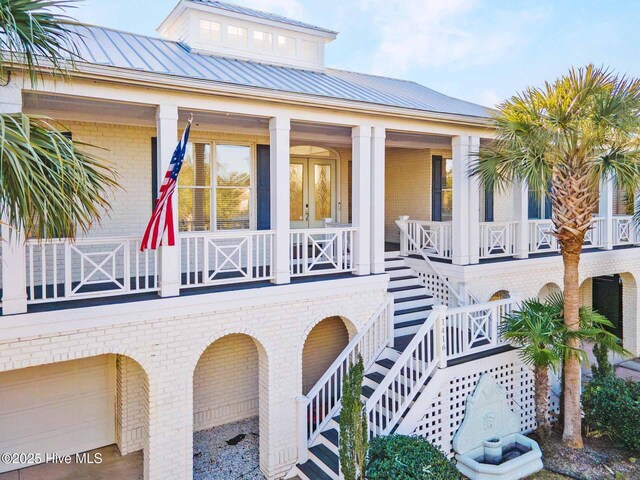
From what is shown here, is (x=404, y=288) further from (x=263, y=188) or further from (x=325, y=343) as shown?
(x=263, y=188)

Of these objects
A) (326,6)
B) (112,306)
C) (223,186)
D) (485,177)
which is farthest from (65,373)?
(326,6)

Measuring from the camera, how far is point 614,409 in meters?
8.09

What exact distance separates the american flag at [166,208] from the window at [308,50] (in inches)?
233

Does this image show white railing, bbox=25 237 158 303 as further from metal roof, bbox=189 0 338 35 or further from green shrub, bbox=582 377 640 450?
green shrub, bbox=582 377 640 450

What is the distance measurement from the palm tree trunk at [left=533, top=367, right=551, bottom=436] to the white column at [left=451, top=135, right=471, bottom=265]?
110 inches

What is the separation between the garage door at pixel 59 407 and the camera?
7.93 metres

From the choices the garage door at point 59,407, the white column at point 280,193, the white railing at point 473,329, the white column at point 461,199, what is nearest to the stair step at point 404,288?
the white column at point 461,199

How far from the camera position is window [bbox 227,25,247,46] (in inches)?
412

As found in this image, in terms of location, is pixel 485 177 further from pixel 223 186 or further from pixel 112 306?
pixel 112 306

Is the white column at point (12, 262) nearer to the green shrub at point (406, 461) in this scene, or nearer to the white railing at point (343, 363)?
the white railing at point (343, 363)

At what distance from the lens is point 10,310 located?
573 centimetres

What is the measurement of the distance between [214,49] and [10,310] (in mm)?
6941

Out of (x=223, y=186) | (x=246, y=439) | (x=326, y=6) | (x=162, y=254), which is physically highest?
(x=326, y=6)

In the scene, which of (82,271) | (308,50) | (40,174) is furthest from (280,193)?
(308,50)
